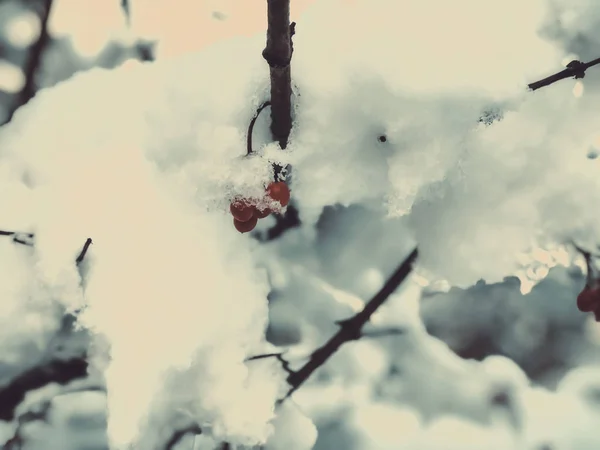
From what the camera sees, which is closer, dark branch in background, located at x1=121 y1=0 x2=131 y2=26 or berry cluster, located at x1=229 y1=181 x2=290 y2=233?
berry cluster, located at x1=229 y1=181 x2=290 y2=233

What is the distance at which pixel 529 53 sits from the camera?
59 centimetres

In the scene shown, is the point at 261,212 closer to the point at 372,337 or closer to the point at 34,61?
the point at 372,337

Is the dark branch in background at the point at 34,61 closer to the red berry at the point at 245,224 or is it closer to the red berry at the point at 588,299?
the red berry at the point at 245,224

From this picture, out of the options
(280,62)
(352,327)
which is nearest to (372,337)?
(352,327)

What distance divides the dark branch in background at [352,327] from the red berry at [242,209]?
0.66 feet

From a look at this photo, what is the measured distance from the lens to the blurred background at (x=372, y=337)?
0.63 meters

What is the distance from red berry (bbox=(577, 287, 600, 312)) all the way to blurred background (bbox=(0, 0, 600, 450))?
47 millimetres

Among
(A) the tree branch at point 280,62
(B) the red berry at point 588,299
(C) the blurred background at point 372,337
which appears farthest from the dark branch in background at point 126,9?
(B) the red berry at point 588,299

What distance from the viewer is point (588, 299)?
0.59 meters

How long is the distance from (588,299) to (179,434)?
21.1 inches

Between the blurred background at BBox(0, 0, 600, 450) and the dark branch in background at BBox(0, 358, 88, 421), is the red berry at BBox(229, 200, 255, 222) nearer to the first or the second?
the blurred background at BBox(0, 0, 600, 450)

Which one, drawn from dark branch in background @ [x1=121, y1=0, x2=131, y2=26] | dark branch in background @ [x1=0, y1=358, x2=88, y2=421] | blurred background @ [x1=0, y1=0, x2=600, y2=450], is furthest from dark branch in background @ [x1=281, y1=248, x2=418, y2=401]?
dark branch in background @ [x1=121, y1=0, x2=131, y2=26]

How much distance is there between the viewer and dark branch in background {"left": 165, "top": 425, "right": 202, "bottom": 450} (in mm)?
617

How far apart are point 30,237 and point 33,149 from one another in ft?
0.37
